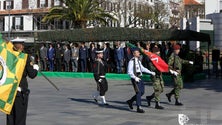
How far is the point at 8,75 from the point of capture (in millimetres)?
6785

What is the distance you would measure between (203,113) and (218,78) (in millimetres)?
13381

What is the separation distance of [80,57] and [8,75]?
20035mm

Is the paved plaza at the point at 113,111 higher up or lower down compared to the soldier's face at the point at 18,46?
lower down

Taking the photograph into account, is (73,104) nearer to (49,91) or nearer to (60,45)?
(49,91)

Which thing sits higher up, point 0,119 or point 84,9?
point 84,9

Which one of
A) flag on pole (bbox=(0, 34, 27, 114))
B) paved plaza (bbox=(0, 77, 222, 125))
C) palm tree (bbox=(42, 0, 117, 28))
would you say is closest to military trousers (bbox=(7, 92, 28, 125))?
flag on pole (bbox=(0, 34, 27, 114))

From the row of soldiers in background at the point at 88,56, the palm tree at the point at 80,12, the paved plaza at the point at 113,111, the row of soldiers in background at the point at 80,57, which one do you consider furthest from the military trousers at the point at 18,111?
the palm tree at the point at 80,12

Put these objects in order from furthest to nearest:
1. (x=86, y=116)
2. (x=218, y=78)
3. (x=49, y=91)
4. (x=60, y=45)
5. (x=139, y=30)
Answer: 1. (x=60, y=45)
2. (x=139, y=30)
3. (x=218, y=78)
4. (x=49, y=91)
5. (x=86, y=116)

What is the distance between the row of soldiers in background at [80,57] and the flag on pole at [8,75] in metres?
17.0

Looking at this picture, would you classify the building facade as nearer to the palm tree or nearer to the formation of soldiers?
the palm tree

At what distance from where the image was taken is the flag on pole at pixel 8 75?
22.0 ft

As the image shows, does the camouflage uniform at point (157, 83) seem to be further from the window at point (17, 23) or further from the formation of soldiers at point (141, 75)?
the window at point (17, 23)

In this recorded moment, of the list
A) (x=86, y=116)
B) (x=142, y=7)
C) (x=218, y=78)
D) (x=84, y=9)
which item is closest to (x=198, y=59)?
(x=218, y=78)

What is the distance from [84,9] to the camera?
132 ft
